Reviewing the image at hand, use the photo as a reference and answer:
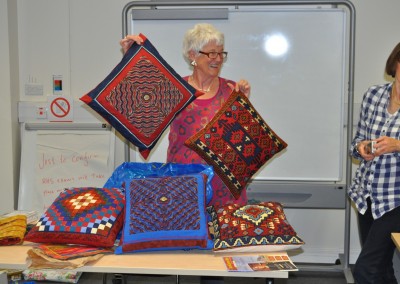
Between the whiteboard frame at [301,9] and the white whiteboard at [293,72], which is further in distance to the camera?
the white whiteboard at [293,72]

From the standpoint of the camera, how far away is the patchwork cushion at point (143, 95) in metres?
2.13

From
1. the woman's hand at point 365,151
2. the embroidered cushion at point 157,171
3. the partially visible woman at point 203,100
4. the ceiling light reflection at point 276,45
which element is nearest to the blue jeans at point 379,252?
the woman's hand at point 365,151

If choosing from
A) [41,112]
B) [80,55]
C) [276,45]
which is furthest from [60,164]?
[276,45]

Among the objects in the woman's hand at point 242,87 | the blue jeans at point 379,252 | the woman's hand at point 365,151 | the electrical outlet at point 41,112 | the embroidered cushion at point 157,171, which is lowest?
the blue jeans at point 379,252

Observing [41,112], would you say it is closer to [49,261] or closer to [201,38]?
[201,38]

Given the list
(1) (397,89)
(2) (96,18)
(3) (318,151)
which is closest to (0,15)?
(2) (96,18)

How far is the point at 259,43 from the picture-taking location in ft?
10.9

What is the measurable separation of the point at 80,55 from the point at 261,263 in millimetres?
2479

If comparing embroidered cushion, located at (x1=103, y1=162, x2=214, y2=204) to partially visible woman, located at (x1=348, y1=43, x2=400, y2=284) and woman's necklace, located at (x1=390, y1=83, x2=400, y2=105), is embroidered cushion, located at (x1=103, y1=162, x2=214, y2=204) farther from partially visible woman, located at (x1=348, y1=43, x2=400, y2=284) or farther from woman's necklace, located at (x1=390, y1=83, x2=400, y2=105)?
woman's necklace, located at (x1=390, y1=83, x2=400, y2=105)

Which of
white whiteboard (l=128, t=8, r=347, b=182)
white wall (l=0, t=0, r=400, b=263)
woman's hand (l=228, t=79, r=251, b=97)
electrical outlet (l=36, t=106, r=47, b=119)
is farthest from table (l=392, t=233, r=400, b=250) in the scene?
electrical outlet (l=36, t=106, r=47, b=119)

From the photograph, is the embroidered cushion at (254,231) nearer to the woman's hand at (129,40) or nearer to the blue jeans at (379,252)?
the blue jeans at (379,252)

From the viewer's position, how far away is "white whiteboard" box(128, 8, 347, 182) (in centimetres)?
326

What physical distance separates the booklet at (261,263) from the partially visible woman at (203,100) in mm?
479

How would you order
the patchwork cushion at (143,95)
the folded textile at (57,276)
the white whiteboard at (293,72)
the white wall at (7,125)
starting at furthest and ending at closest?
the white wall at (7,125) → the white whiteboard at (293,72) → the folded textile at (57,276) → the patchwork cushion at (143,95)
